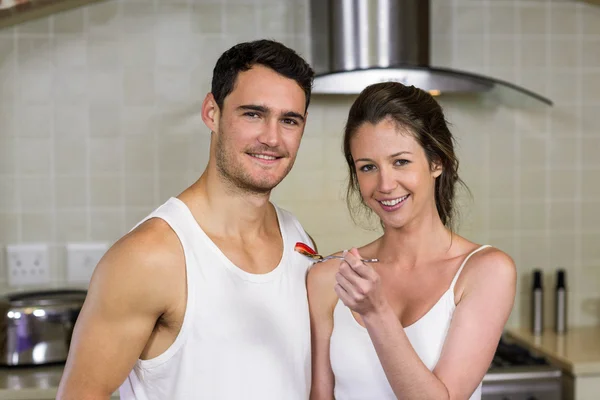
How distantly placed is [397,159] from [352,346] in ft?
1.30

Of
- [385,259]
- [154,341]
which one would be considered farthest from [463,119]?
[154,341]

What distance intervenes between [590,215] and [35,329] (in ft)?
6.67

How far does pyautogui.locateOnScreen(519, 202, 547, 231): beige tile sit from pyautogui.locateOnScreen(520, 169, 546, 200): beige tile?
0.03 meters

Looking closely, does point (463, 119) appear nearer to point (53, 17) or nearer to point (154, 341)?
point (53, 17)

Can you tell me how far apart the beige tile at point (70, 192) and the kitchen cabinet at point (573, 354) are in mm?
1623

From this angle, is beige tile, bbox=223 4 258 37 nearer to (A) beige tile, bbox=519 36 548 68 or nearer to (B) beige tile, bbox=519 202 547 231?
(A) beige tile, bbox=519 36 548 68

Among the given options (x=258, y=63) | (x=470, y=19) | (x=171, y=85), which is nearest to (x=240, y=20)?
(x=171, y=85)

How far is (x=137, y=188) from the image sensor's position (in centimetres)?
280

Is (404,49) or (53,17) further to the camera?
(53,17)

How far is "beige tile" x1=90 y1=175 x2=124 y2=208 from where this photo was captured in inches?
110

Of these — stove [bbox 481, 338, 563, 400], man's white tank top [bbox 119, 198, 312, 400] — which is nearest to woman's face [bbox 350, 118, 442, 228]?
man's white tank top [bbox 119, 198, 312, 400]

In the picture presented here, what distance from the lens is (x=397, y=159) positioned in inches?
62.8

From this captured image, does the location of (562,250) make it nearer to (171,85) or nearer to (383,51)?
(383,51)

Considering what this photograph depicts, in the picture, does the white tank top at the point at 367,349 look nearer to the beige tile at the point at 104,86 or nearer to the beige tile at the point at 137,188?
the beige tile at the point at 137,188
